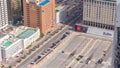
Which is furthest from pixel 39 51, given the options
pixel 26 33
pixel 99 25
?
pixel 99 25

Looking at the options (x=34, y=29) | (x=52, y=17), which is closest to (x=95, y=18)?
(x=52, y=17)

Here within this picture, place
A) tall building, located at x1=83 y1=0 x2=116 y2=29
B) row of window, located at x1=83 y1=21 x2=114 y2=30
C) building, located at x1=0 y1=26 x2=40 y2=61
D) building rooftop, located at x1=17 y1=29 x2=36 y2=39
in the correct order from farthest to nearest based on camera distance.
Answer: row of window, located at x1=83 y1=21 x2=114 y2=30, tall building, located at x1=83 y1=0 x2=116 y2=29, building rooftop, located at x1=17 y1=29 x2=36 y2=39, building, located at x1=0 y1=26 x2=40 y2=61

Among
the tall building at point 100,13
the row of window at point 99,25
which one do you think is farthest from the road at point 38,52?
the tall building at point 100,13

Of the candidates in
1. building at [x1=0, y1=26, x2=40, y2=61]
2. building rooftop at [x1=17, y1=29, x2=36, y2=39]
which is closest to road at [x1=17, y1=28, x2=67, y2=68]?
building at [x1=0, y1=26, x2=40, y2=61]

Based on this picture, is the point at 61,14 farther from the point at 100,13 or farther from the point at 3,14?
the point at 3,14

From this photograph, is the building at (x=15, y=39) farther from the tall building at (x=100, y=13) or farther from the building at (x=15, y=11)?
the tall building at (x=100, y=13)

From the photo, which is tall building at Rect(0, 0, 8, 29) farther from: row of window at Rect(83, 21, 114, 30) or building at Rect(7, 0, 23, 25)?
row of window at Rect(83, 21, 114, 30)
